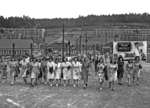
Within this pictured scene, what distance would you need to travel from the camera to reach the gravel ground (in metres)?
9.26

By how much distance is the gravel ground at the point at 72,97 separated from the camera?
9258 millimetres

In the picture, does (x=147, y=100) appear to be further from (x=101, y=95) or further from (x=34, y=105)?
(x=34, y=105)

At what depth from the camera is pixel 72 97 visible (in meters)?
10.4

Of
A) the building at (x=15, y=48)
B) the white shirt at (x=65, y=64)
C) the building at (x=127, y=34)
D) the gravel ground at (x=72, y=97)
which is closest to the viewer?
the gravel ground at (x=72, y=97)

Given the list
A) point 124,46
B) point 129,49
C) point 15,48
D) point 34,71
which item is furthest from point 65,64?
point 15,48

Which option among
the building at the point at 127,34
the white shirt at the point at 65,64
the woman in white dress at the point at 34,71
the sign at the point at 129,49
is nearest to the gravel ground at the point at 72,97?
the woman in white dress at the point at 34,71

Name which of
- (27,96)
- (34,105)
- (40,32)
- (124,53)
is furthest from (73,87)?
(40,32)

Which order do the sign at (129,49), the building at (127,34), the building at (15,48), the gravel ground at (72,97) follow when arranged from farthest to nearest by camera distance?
the building at (127,34) < the building at (15,48) < the sign at (129,49) < the gravel ground at (72,97)

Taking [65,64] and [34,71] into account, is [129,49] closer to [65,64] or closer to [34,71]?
[65,64]

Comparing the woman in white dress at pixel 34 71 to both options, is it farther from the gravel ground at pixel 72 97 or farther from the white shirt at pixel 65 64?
the white shirt at pixel 65 64

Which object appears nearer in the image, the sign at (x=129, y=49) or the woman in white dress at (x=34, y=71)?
the woman in white dress at (x=34, y=71)

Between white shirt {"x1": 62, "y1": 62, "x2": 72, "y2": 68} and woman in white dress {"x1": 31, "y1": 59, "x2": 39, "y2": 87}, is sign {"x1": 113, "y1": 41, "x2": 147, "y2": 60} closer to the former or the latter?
white shirt {"x1": 62, "y1": 62, "x2": 72, "y2": 68}

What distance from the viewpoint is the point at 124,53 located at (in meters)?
29.2

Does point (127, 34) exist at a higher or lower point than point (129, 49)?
higher
